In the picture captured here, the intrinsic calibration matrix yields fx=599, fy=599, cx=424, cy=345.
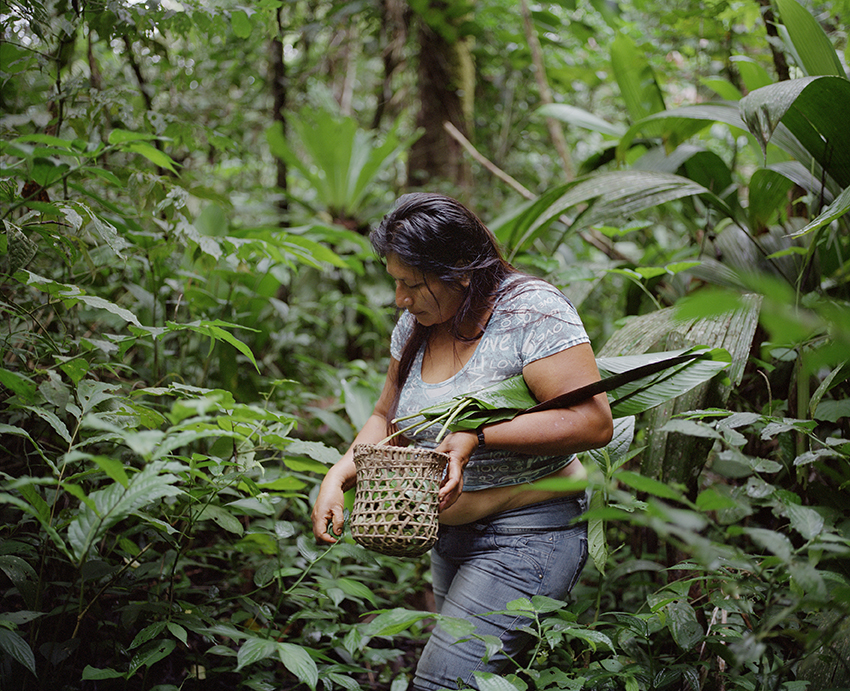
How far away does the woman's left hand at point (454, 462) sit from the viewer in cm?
110

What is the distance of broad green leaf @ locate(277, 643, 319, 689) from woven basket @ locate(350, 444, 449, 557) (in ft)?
0.90

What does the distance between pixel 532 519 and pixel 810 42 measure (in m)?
1.56

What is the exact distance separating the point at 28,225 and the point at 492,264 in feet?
3.48

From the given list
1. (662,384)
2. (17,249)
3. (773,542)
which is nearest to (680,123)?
(662,384)

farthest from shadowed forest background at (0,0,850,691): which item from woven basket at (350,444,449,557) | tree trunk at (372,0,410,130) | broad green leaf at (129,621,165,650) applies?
tree trunk at (372,0,410,130)

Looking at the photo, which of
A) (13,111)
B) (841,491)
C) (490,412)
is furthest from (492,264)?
(13,111)

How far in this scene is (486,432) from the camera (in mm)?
1170

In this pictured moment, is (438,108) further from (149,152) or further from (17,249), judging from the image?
(17,249)

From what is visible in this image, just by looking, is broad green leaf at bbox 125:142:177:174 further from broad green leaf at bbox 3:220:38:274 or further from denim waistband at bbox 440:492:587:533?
denim waistband at bbox 440:492:587:533

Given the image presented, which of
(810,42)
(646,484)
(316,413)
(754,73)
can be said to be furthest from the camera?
(316,413)

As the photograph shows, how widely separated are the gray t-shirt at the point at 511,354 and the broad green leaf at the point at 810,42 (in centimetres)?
112

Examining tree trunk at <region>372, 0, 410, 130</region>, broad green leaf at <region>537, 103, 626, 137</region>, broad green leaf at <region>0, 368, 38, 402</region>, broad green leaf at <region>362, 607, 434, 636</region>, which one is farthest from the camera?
tree trunk at <region>372, 0, 410, 130</region>

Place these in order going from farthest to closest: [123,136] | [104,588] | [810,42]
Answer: [810,42] → [123,136] → [104,588]

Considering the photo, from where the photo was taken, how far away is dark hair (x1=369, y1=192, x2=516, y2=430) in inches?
53.9
